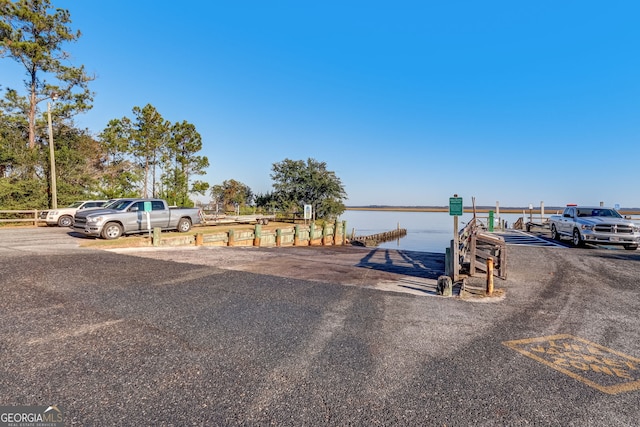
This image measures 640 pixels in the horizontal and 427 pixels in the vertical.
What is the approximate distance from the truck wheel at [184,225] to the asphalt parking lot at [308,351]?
330 inches

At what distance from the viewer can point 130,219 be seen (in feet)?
46.8

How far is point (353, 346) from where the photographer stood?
14.0ft

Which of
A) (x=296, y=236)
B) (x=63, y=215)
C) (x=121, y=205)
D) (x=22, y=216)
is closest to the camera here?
(x=121, y=205)

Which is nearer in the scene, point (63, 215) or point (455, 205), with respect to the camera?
point (455, 205)

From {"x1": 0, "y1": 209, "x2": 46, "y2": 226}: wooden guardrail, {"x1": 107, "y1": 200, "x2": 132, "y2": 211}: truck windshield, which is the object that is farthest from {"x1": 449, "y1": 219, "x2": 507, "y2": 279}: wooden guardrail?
{"x1": 0, "y1": 209, "x2": 46, "y2": 226}: wooden guardrail

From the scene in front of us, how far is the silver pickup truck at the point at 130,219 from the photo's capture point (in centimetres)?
1343

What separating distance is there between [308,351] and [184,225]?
47.4 ft

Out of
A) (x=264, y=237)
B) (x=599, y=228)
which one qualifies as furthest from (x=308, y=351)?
(x=599, y=228)

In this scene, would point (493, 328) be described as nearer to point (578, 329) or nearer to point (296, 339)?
point (578, 329)

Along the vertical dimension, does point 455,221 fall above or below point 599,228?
above

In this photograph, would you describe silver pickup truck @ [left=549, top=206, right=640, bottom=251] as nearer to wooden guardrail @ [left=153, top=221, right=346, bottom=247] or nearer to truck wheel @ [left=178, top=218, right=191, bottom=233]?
wooden guardrail @ [left=153, top=221, right=346, bottom=247]

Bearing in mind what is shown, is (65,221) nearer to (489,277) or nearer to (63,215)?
(63,215)

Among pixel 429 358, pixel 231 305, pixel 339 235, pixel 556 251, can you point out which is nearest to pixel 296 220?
pixel 339 235

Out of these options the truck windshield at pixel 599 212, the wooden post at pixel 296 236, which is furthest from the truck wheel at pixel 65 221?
the truck windshield at pixel 599 212
